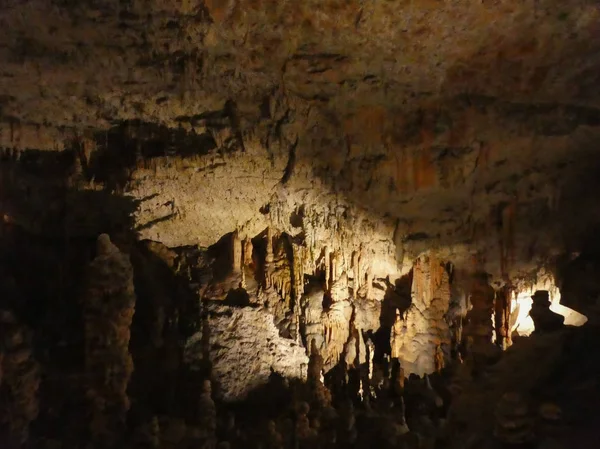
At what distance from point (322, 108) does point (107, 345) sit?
4.83 meters

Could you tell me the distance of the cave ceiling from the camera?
678cm

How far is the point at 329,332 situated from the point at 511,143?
4.61 m

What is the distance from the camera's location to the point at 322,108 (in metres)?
8.55

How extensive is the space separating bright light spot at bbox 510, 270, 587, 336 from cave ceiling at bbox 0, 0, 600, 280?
3.44 feet

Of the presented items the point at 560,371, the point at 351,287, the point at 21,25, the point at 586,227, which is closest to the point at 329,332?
the point at 351,287

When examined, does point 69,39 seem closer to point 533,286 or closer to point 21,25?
point 21,25

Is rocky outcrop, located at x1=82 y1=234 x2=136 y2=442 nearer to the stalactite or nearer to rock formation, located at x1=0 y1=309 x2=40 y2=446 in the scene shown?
rock formation, located at x1=0 y1=309 x2=40 y2=446

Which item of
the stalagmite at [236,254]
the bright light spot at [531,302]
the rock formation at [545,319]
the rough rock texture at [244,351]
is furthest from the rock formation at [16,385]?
the bright light spot at [531,302]

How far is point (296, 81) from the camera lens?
8008 millimetres

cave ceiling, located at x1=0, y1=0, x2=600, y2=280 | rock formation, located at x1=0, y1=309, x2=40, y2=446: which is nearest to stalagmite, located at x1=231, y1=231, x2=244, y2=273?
cave ceiling, located at x1=0, y1=0, x2=600, y2=280

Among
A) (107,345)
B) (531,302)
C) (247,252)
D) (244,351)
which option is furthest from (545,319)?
(531,302)

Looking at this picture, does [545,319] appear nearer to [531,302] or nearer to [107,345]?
[107,345]

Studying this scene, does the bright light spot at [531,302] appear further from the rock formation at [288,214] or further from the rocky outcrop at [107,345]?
the rocky outcrop at [107,345]

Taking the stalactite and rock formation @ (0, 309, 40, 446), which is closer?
rock formation @ (0, 309, 40, 446)
